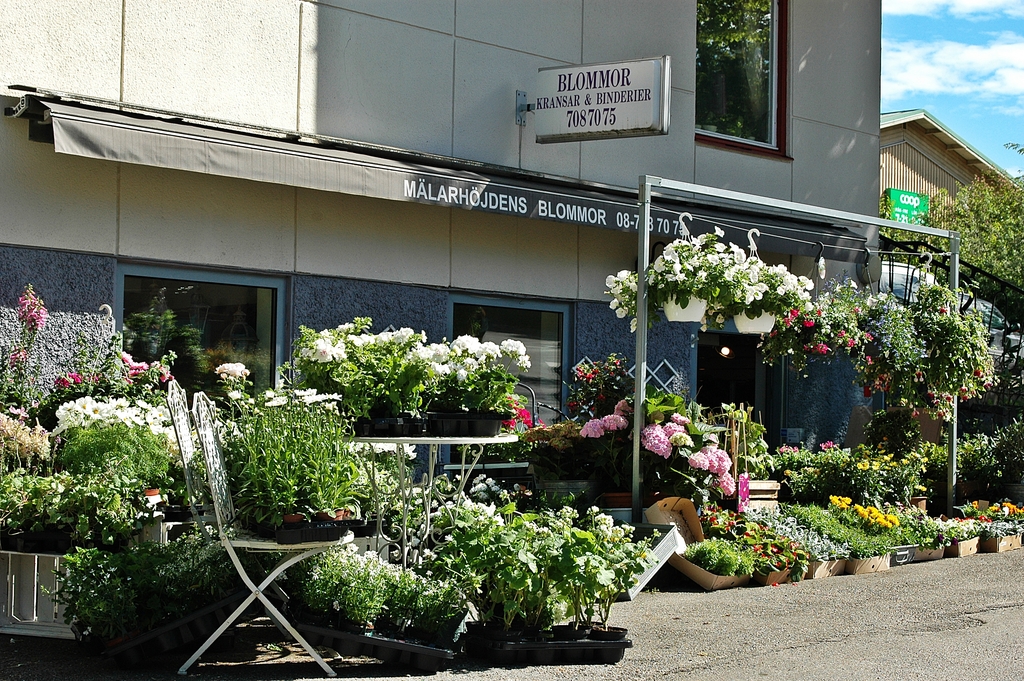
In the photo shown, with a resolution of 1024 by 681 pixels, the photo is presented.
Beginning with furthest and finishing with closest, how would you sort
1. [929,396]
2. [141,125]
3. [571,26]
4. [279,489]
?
[571,26] < [929,396] < [141,125] < [279,489]

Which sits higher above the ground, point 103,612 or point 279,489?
point 279,489

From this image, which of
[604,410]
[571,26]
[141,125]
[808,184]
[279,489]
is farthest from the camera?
[808,184]

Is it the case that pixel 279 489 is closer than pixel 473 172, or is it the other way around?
pixel 279 489

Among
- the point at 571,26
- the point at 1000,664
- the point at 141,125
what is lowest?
the point at 1000,664

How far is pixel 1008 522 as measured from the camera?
9.91 meters

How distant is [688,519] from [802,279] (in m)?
1.93

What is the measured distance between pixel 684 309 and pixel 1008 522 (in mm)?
4097

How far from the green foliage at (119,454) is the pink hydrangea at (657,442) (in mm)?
3079

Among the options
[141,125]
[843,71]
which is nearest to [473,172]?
[141,125]

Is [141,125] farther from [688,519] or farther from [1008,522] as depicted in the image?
[1008,522]

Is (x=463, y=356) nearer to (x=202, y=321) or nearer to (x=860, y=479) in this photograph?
(x=202, y=321)

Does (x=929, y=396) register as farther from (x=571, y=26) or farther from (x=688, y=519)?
(x=571, y=26)

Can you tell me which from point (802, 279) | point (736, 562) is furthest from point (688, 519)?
point (802, 279)

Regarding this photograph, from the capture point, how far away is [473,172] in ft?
30.0
